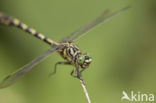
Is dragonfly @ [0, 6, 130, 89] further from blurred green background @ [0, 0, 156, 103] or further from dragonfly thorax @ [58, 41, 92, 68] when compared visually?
blurred green background @ [0, 0, 156, 103]

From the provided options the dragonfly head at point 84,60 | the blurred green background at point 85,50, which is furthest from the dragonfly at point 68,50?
the blurred green background at point 85,50

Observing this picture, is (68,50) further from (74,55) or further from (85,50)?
(85,50)

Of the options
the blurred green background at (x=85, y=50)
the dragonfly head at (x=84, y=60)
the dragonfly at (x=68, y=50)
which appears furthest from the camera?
the blurred green background at (x=85, y=50)

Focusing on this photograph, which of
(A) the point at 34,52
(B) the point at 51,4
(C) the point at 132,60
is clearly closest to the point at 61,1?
(B) the point at 51,4

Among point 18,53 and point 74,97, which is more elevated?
point 18,53

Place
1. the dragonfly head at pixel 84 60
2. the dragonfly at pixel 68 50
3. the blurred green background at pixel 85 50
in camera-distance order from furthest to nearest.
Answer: the blurred green background at pixel 85 50 → the dragonfly head at pixel 84 60 → the dragonfly at pixel 68 50

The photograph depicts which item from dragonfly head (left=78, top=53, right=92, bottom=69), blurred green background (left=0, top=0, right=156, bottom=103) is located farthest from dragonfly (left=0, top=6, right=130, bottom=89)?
blurred green background (left=0, top=0, right=156, bottom=103)

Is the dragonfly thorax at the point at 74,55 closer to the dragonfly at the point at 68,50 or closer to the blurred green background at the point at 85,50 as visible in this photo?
the dragonfly at the point at 68,50

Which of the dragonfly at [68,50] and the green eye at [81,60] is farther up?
the dragonfly at [68,50]

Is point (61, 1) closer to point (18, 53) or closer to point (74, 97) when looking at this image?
point (18, 53)
